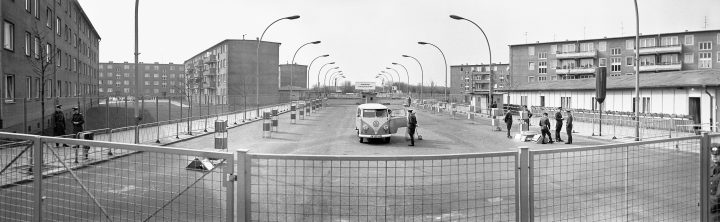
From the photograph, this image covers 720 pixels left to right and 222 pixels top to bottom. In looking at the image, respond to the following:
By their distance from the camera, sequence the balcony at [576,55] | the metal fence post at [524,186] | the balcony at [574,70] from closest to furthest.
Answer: the metal fence post at [524,186] < the balcony at [576,55] < the balcony at [574,70]

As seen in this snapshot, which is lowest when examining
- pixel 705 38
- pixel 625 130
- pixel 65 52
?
pixel 625 130

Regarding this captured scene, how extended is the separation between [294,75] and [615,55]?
273ft

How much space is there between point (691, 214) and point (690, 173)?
542 millimetres

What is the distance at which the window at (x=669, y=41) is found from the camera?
238 ft

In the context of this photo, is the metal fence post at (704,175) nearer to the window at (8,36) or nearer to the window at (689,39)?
the window at (8,36)

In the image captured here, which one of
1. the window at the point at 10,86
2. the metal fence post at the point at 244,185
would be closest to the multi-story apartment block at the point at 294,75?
the window at the point at 10,86

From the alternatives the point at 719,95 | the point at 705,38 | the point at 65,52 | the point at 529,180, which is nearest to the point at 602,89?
the point at 719,95

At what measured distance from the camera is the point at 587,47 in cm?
8088

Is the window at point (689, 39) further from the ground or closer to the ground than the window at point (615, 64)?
further from the ground

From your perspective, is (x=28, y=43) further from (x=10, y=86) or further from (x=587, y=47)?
(x=587, y=47)

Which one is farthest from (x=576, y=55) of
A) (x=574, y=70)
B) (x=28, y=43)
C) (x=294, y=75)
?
(x=294, y=75)

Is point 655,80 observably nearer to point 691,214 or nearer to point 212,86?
point 691,214

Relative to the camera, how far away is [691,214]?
6227mm

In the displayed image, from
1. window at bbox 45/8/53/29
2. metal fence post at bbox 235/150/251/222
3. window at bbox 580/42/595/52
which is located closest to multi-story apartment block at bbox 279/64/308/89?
window at bbox 580/42/595/52
